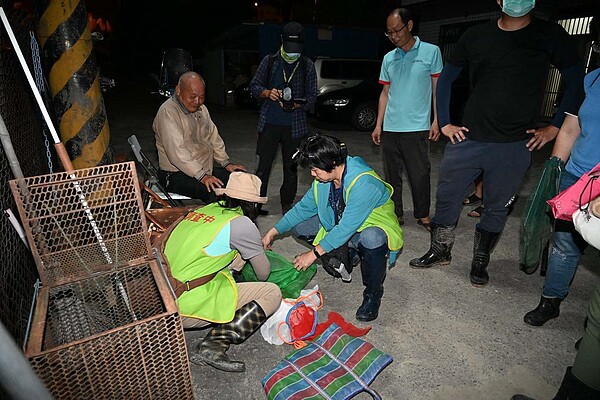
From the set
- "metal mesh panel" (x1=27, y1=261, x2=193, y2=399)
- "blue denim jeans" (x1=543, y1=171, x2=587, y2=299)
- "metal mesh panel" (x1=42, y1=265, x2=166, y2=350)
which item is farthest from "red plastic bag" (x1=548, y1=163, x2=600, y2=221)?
"metal mesh panel" (x1=42, y1=265, x2=166, y2=350)

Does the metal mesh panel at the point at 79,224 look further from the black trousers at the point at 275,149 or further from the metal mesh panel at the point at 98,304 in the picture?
the black trousers at the point at 275,149

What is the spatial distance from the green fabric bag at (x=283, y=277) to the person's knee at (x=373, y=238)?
563 millimetres

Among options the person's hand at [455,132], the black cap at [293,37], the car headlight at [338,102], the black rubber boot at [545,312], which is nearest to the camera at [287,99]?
the black cap at [293,37]

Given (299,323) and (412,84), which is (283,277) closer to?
(299,323)

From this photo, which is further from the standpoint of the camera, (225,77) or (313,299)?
(225,77)

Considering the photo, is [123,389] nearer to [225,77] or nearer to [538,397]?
[538,397]

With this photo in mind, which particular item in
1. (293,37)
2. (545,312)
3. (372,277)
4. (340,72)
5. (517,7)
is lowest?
(545,312)

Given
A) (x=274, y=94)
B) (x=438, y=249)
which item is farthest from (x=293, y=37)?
(x=438, y=249)

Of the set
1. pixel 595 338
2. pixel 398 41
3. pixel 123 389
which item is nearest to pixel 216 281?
pixel 123 389

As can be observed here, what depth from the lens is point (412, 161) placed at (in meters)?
3.73

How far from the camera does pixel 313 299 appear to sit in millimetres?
2820

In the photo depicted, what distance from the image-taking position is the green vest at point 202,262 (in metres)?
2.07

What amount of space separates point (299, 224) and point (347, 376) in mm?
1172

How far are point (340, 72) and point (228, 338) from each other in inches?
362
